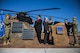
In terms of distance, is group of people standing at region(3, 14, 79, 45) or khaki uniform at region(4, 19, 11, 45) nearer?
group of people standing at region(3, 14, 79, 45)

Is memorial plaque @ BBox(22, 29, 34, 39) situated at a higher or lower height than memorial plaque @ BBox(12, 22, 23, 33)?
lower

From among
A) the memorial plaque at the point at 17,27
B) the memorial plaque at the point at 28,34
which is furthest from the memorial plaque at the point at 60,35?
the memorial plaque at the point at 17,27

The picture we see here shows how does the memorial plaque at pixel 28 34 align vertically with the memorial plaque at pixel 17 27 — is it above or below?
below

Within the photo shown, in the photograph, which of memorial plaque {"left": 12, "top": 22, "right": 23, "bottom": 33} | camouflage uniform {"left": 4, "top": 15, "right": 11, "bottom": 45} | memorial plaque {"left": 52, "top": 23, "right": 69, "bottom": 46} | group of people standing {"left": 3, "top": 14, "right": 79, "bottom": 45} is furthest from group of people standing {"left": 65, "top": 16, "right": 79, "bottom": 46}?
camouflage uniform {"left": 4, "top": 15, "right": 11, "bottom": 45}

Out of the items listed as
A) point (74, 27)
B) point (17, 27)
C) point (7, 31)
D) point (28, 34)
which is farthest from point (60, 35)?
point (7, 31)

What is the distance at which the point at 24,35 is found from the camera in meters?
8.05

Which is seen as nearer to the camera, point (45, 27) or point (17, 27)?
point (45, 27)

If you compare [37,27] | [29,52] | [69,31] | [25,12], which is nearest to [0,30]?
[25,12]

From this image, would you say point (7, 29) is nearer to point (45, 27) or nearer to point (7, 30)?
point (7, 30)

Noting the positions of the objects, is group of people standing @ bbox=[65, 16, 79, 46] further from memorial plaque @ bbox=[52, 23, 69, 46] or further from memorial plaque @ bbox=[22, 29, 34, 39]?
memorial plaque @ bbox=[22, 29, 34, 39]

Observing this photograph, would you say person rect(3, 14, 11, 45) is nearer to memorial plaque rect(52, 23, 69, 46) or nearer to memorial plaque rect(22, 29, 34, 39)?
memorial plaque rect(22, 29, 34, 39)

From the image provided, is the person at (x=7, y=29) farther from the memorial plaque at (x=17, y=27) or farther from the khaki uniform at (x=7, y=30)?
the memorial plaque at (x=17, y=27)

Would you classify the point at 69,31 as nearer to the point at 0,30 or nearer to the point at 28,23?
the point at 28,23

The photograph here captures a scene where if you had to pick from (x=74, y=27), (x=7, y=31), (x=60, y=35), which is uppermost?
(x=74, y=27)
